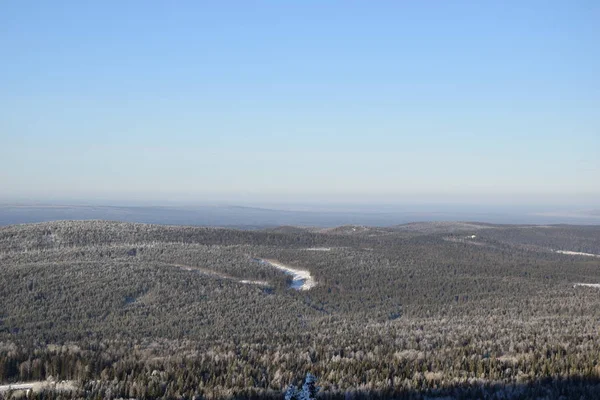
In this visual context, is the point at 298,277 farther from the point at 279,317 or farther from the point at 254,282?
the point at 279,317

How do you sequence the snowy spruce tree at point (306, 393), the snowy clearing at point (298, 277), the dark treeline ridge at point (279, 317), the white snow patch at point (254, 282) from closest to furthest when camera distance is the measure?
the snowy spruce tree at point (306, 393) < the dark treeline ridge at point (279, 317) < the white snow patch at point (254, 282) < the snowy clearing at point (298, 277)

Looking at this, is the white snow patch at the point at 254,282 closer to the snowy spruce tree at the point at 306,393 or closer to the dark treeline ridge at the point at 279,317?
the dark treeline ridge at the point at 279,317

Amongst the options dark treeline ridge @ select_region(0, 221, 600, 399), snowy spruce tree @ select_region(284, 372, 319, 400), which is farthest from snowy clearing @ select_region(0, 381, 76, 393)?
snowy spruce tree @ select_region(284, 372, 319, 400)

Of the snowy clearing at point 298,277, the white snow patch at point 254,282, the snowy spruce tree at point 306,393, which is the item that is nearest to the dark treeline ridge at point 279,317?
the white snow patch at point 254,282

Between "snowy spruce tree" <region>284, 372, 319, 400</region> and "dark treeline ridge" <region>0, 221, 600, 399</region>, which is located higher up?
"snowy spruce tree" <region>284, 372, 319, 400</region>

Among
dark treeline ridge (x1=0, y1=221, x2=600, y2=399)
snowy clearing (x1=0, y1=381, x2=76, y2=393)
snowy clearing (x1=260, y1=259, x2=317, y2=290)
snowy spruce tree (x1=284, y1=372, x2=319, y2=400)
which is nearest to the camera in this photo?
snowy spruce tree (x1=284, y1=372, x2=319, y2=400)

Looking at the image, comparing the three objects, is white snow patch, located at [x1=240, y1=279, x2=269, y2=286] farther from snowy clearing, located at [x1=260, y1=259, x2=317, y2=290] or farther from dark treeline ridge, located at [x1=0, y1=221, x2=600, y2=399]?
snowy clearing, located at [x1=260, y1=259, x2=317, y2=290]
